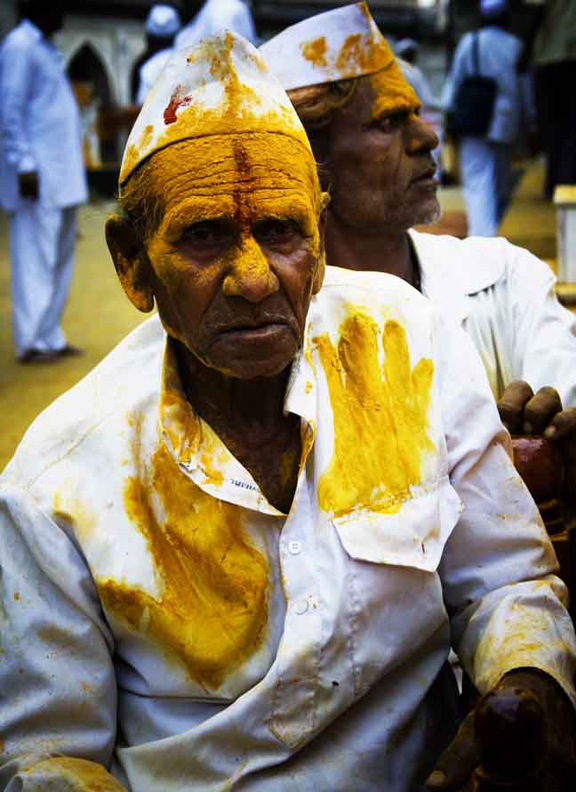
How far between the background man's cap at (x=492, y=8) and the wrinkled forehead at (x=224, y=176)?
8515mm

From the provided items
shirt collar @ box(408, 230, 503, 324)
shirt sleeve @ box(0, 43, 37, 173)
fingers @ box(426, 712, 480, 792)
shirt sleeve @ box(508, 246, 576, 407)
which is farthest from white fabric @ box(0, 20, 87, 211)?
fingers @ box(426, 712, 480, 792)

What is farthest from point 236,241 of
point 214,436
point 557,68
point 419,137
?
point 557,68

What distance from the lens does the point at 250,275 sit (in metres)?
1.87

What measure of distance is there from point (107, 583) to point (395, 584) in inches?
18.8

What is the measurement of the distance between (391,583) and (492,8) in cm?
890

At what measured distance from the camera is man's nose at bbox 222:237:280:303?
187cm

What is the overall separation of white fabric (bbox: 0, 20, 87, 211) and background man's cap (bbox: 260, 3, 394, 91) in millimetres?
4846

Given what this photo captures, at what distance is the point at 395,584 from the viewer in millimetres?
1932

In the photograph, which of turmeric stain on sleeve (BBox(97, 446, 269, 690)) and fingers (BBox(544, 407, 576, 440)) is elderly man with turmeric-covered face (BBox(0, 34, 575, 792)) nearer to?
turmeric stain on sleeve (BBox(97, 446, 269, 690))

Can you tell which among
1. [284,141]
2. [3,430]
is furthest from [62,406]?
[3,430]

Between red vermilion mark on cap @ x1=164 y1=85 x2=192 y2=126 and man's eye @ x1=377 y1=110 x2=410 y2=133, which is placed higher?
red vermilion mark on cap @ x1=164 y1=85 x2=192 y2=126

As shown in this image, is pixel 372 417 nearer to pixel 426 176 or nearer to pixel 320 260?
pixel 320 260

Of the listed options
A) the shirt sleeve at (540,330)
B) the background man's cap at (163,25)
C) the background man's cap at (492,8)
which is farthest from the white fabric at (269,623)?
the background man's cap at (163,25)

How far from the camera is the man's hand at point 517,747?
4.99 ft
